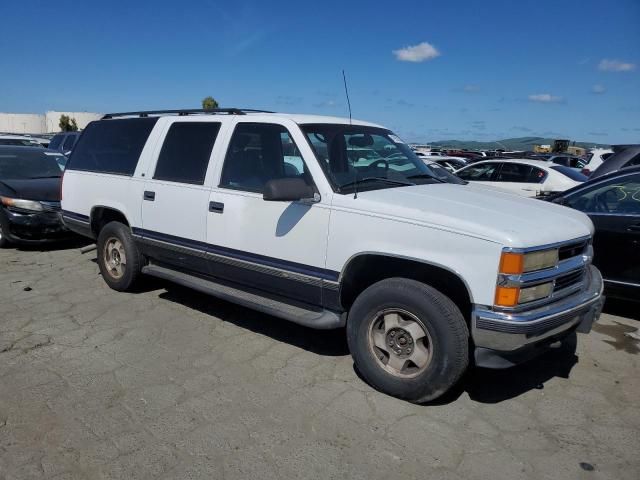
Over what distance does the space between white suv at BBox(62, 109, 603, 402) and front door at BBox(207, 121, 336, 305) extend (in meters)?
0.01

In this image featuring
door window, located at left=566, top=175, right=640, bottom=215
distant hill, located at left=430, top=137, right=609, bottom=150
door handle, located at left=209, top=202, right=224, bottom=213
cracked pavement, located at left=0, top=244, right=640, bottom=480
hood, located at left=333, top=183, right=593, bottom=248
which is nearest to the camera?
cracked pavement, located at left=0, top=244, right=640, bottom=480

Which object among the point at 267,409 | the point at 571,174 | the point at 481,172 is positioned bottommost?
the point at 267,409

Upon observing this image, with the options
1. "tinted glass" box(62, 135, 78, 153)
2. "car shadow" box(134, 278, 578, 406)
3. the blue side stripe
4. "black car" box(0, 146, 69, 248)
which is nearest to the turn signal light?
"car shadow" box(134, 278, 578, 406)

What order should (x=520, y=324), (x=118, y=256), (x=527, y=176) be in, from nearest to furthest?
(x=520, y=324) < (x=118, y=256) < (x=527, y=176)

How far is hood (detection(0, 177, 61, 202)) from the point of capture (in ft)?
25.0

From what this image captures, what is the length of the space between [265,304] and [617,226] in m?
3.46

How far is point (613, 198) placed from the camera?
5.21 metres

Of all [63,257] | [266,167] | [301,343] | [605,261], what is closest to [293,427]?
[301,343]

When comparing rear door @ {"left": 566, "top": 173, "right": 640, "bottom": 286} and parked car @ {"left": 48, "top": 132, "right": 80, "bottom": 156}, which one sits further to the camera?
parked car @ {"left": 48, "top": 132, "right": 80, "bottom": 156}

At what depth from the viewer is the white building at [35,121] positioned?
65.1 m

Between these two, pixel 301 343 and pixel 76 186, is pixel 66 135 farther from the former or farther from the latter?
pixel 301 343

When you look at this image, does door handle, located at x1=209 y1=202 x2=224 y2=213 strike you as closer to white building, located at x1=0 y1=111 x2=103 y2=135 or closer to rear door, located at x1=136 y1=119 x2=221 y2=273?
rear door, located at x1=136 y1=119 x2=221 y2=273

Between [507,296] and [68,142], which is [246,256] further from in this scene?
[68,142]

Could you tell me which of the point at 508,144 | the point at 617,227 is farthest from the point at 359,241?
the point at 508,144
